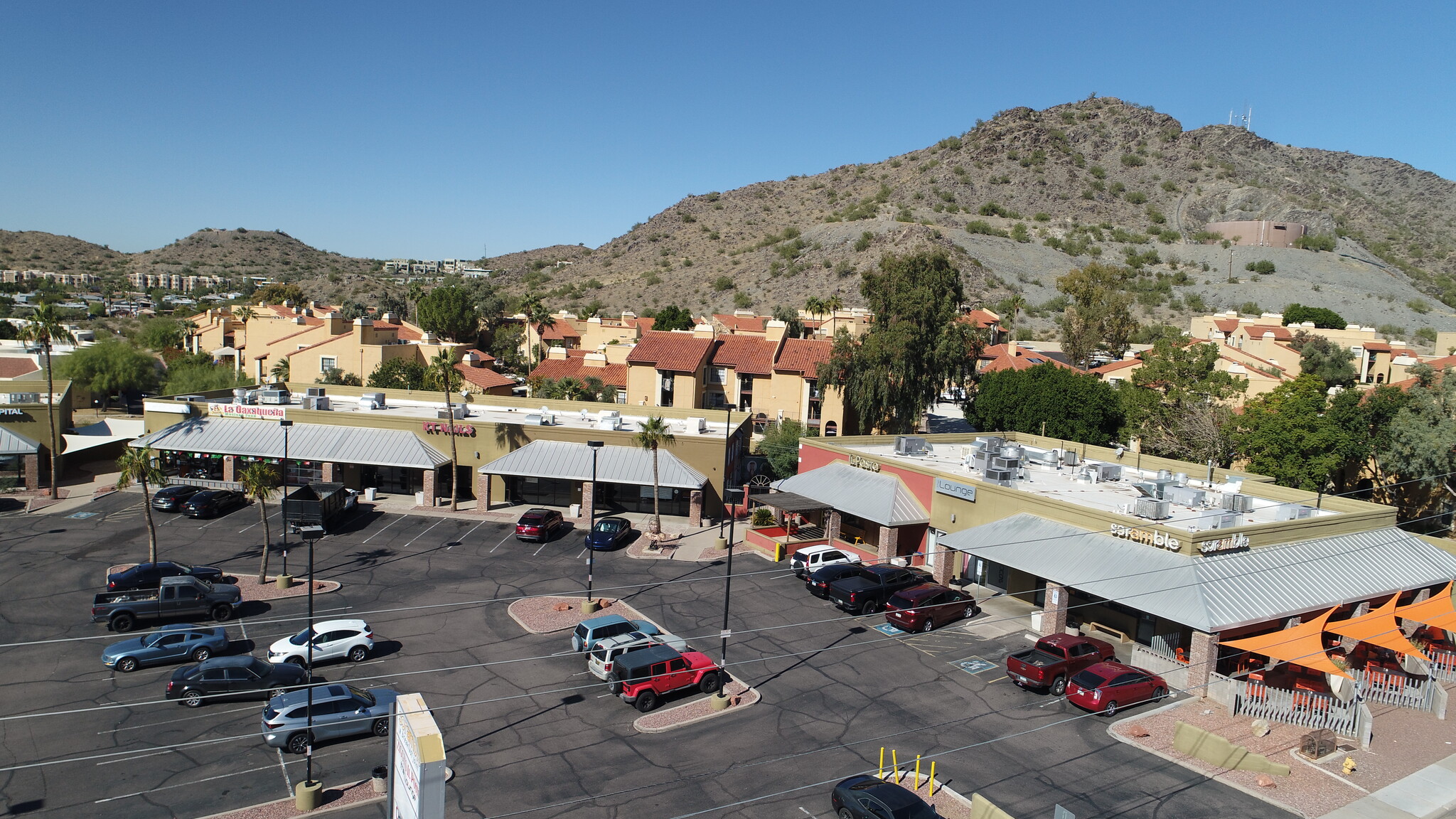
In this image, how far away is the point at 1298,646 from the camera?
83.8 ft

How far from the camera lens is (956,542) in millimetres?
33250

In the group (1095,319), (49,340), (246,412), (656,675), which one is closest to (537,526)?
(656,675)

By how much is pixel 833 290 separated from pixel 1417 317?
77.8m

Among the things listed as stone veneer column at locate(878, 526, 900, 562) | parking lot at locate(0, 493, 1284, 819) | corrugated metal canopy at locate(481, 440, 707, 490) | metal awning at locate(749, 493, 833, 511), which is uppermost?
corrugated metal canopy at locate(481, 440, 707, 490)

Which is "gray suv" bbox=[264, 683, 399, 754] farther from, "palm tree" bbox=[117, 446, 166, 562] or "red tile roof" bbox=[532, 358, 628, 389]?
"red tile roof" bbox=[532, 358, 628, 389]

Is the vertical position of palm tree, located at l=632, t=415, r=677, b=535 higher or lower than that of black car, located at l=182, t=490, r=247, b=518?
higher

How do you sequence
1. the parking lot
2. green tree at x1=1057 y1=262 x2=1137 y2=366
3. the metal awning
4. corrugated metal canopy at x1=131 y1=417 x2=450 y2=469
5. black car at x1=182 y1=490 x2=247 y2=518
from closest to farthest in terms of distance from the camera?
the parking lot
the metal awning
black car at x1=182 y1=490 x2=247 y2=518
corrugated metal canopy at x1=131 y1=417 x2=450 y2=469
green tree at x1=1057 y1=262 x2=1137 y2=366

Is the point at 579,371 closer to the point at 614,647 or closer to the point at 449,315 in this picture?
the point at 449,315

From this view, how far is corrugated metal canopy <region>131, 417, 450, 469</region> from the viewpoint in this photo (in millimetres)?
44094

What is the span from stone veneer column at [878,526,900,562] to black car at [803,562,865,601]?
2822 millimetres

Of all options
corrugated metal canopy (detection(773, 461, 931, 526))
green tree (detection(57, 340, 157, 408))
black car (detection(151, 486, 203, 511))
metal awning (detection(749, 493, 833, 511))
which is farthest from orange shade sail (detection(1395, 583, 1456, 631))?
green tree (detection(57, 340, 157, 408))

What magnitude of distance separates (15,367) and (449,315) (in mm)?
41787

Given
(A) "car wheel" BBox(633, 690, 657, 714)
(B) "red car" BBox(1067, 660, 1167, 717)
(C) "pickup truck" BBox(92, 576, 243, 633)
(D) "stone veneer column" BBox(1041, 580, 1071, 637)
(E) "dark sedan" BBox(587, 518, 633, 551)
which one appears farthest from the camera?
(E) "dark sedan" BBox(587, 518, 633, 551)

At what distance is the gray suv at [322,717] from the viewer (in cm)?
2092
